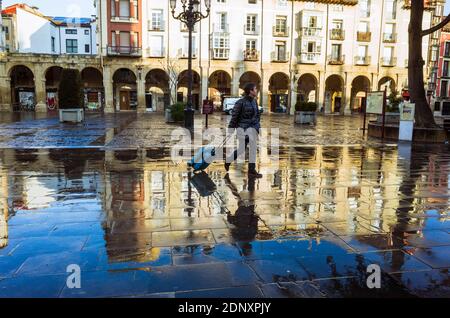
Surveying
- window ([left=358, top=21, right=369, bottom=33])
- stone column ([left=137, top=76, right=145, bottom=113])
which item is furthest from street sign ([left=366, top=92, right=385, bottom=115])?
window ([left=358, top=21, right=369, bottom=33])

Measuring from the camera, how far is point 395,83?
4250 cm

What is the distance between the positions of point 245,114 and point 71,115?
15.1 metres

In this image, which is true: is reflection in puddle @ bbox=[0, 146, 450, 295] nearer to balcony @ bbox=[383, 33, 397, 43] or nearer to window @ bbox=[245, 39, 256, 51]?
window @ bbox=[245, 39, 256, 51]

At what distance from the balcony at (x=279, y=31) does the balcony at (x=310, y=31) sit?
1.54 m

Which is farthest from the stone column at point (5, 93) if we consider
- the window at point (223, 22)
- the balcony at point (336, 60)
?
the balcony at point (336, 60)

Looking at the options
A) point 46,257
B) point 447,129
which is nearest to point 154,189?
point 46,257

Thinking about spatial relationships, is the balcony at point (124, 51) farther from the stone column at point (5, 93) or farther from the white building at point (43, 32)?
the white building at point (43, 32)

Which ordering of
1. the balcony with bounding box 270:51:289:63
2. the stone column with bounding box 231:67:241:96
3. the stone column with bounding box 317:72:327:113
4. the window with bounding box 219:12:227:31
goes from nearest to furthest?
the window with bounding box 219:12:227:31, the stone column with bounding box 231:67:241:96, the balcony with bounding box 270:51:289:63, the stone column with bounding box 317:72:327:113

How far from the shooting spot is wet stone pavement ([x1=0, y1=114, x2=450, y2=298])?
2898 mm

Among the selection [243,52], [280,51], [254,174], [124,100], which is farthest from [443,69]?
[254,174]

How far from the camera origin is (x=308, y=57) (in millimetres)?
40438

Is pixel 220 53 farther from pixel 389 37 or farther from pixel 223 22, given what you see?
pixel 389 37

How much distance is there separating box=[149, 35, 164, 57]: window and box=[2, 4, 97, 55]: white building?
15726 millimetres

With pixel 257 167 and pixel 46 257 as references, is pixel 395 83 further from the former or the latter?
pixel 46 257
